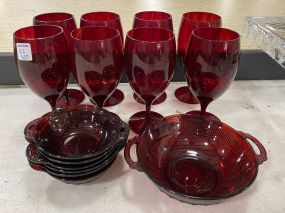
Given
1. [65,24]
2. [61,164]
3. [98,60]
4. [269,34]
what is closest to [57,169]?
[61,164]

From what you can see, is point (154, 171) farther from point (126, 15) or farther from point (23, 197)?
point (126, 15)

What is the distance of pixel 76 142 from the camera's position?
1.45ft

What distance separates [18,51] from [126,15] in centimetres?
44

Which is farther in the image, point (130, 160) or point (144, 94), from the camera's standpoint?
point (144, 94)

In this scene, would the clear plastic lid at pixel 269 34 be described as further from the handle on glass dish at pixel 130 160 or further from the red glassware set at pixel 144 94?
the handle on glass dish at pixel 130 160

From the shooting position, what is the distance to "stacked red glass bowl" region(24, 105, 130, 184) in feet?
1.19

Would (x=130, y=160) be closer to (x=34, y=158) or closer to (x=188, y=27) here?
(x=34, y=158)

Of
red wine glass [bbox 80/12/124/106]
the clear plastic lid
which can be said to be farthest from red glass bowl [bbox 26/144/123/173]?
the clear plastic lid

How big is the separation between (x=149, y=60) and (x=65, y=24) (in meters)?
0.20

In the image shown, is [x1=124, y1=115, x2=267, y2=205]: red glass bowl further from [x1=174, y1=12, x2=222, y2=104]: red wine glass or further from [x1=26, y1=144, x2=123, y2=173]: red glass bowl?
[x1=174, y1=12, x2=222, y2=104]: red wine glass

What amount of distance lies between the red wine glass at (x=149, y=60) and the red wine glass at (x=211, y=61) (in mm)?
32

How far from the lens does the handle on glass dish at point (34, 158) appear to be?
0.36 meters

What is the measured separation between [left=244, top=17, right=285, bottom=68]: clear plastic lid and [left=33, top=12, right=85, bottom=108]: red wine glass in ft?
1.12

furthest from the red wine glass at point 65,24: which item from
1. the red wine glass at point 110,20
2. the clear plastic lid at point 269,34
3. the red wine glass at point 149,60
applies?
the clear plastic lid at point 269,34
